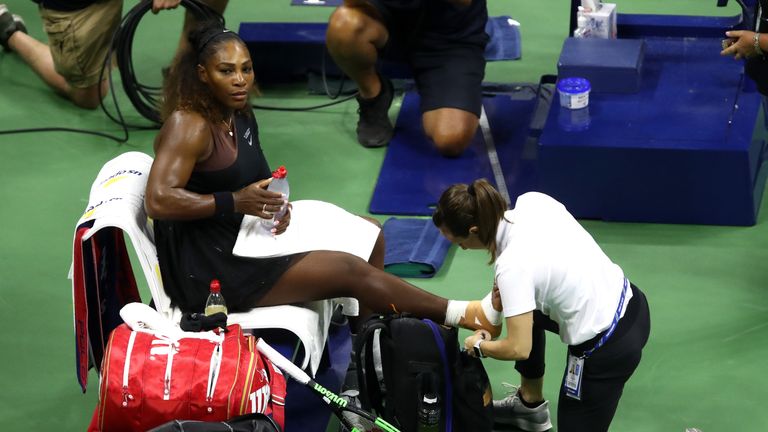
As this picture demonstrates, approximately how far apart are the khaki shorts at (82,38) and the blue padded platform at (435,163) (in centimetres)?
163

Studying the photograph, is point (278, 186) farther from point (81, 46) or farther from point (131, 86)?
point (81, 46)

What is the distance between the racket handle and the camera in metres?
3.70

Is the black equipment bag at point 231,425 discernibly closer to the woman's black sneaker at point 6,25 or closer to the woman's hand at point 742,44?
the woman's hand at point 742,44

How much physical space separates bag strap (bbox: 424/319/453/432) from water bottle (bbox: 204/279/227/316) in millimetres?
666

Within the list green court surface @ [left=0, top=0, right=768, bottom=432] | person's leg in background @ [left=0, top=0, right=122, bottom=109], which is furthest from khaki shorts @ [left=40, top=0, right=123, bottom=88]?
green court surface @ [left=0, top=0, right=768, bottom=432]

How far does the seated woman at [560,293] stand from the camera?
3.41 m

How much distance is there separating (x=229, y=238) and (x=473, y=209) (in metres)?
1.00

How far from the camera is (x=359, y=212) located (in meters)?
5.53

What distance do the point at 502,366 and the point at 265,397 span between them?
1.20 metres

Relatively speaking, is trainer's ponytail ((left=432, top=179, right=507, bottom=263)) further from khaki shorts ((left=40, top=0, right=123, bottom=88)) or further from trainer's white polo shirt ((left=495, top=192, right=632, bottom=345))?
khaki shorts ((left=40, top=0, right=123, bottom=88))

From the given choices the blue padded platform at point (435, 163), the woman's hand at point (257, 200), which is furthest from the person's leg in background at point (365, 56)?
the woman's hand at point (257, 200)

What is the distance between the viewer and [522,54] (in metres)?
6.98

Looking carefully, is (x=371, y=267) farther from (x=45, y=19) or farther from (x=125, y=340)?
(x=45, y=19)

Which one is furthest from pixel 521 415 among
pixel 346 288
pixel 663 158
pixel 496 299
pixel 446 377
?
pixel 663 158
